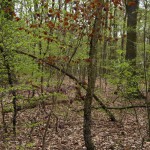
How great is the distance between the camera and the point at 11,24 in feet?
20.8

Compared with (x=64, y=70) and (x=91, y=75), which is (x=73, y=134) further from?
(x=91, y=75)

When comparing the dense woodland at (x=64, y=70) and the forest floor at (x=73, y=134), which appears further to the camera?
the forest floor at (x=73, y=134)

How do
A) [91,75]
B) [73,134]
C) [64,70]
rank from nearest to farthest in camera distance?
[91,75] < [64,70] < [73,134]

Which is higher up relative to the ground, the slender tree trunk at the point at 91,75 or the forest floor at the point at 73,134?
the slender tree trunk at the point at 91,75

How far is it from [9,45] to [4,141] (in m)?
3.15

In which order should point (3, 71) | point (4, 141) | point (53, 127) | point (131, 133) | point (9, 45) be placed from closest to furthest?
point (9, 45)
point (3, 71)
point (4, 141)
point (131, 133)
point (53, 127)

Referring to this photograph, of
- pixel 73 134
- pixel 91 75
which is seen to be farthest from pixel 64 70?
pixel 73 134

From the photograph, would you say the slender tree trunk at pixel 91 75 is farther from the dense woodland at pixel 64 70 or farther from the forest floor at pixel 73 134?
the forest floor at pixel 73 134

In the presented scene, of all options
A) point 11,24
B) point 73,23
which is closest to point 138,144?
point 73,23

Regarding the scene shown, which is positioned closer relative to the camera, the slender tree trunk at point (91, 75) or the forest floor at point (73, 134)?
the slender tree trunk at point (91, 75)

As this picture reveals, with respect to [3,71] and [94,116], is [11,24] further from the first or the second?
[94,116]

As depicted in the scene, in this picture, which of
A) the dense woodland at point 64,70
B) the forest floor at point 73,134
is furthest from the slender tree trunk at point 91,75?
the forest floor at point 73,134

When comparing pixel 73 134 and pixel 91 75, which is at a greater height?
pixel 91 75

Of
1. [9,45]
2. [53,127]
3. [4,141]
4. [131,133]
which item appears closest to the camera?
[9,45]
